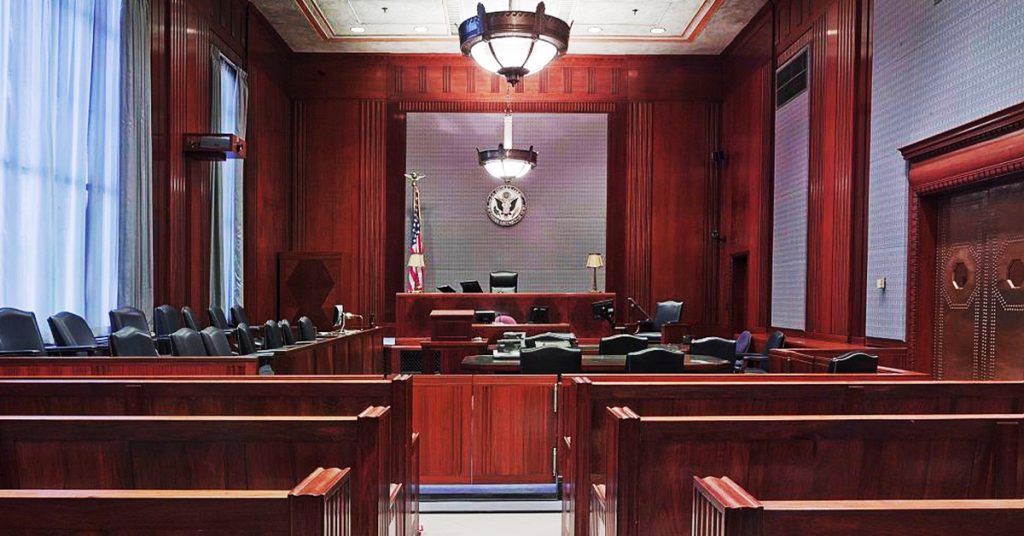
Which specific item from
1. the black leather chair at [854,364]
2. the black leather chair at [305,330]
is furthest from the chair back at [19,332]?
the black leather chair at [854,364]

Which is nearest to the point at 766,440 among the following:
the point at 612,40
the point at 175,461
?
the point at 175,461

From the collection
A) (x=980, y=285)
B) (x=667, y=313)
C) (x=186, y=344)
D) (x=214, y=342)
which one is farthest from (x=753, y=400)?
(x=667, y=313)

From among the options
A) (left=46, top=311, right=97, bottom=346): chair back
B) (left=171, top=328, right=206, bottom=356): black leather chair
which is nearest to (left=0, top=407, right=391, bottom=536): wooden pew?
(left=171, top=328, right=206, bottom=356): black leather chair

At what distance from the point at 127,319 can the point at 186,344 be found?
6.60ft

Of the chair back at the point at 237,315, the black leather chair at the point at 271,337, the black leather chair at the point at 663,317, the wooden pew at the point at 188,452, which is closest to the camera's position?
the wooden pew at the point at 188,452

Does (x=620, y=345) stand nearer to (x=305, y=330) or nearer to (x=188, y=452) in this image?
(x=305, y=330)

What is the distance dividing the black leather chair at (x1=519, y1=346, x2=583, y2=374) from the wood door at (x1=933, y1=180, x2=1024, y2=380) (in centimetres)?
320

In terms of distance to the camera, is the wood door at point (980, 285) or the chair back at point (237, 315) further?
the chair back at point (237, 315)

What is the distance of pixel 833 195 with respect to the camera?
739 centimetres

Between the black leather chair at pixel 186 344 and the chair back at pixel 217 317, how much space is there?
3.13 m

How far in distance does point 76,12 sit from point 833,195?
24.3ft

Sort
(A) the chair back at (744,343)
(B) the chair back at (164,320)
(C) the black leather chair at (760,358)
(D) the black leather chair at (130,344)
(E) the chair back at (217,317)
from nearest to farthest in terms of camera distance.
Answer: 1. (D) the black leather chair at (130,344)
2. (B) the chair back at (164,320)
3. (C) the black leather chair at (760,358)
4. (E) the chair back at (217,317)
5. (A) the chair back at (744,343)

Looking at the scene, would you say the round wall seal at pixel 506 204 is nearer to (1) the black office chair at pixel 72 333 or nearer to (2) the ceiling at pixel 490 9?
(2) the ceiling at pixel 490 9

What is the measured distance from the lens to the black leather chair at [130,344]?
4.10 meters
